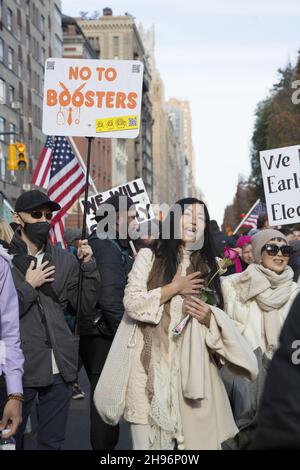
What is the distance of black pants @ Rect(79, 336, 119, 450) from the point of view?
5816 mm

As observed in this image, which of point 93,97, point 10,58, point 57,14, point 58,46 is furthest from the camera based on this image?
point 57,14

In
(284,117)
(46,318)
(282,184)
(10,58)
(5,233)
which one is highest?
(10,58)

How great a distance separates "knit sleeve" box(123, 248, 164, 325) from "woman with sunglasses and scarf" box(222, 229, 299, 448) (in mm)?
669

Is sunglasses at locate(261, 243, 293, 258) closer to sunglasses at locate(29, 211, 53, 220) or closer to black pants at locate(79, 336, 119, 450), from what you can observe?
black pants at locate(79, 336, 119, 450)

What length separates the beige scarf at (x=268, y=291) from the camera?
517 cm

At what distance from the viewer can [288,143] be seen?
48031 mm

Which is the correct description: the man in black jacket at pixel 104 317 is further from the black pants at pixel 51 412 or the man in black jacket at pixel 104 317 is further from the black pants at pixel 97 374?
the black pants at pixel 51 412

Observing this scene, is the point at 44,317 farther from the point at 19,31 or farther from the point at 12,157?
the point at 19,31

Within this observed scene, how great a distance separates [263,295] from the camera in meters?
5.28

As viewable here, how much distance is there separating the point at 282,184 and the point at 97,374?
9.49 ft

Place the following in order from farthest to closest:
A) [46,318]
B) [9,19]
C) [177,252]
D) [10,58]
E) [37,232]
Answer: [10,58]
[9,19]
[37,232]
[46,318]
[177,252]

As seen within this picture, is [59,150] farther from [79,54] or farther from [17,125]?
[79,54]

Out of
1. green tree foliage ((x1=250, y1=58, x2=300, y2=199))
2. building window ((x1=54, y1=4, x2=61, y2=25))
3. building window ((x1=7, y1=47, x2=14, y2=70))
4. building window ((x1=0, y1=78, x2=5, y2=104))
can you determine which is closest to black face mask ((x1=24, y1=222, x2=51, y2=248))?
green tree foliage ((x1=250, y1=58, x2=300, y2=199))

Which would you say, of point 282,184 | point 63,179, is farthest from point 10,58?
point 282,184
